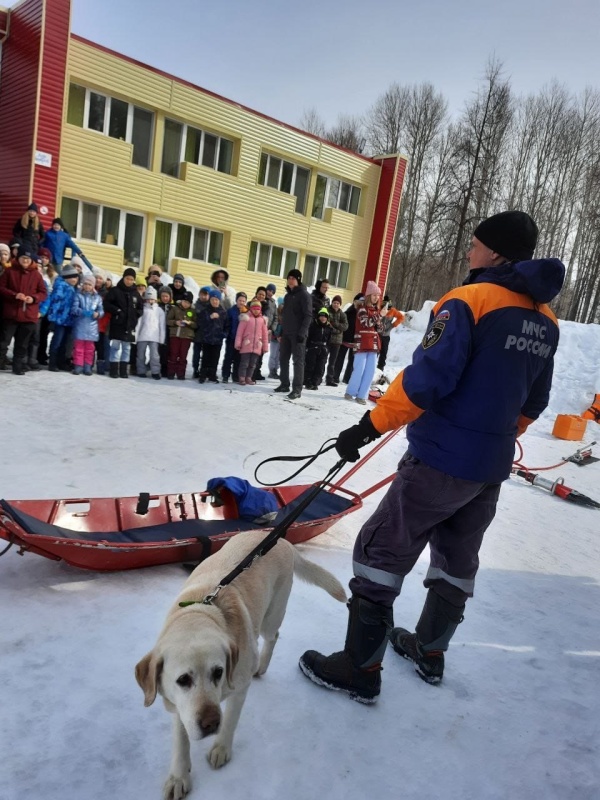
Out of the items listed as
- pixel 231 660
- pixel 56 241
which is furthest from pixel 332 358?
pixel 231 660

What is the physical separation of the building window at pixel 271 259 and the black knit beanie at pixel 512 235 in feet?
57.7

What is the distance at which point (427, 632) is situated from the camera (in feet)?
Result: 8.24

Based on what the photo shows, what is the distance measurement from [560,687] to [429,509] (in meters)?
1.28

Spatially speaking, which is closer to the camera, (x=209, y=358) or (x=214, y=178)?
(x=209, y=358)

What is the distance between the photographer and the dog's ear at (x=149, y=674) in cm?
164

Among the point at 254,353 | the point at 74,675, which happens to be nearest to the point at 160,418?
the point at 254,353

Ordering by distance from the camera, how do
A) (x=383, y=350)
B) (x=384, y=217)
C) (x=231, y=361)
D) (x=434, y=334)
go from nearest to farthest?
(x=434, y=334), (x=231, y=361), (x=383, y=350), (x=384, y=217)

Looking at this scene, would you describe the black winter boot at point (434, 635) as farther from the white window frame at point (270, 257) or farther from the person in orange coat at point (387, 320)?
the white window frame at point (270, 257)

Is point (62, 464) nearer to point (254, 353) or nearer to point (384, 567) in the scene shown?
point (384, 567)

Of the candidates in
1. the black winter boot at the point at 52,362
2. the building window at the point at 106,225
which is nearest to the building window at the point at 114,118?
the building window at the point at 106,225

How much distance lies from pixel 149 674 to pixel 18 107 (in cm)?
1679

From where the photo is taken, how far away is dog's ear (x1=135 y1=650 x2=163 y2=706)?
5.37 feet

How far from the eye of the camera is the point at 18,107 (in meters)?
14.2

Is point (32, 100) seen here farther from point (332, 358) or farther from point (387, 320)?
point (387, 320)
